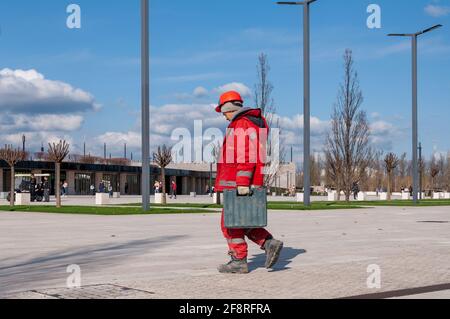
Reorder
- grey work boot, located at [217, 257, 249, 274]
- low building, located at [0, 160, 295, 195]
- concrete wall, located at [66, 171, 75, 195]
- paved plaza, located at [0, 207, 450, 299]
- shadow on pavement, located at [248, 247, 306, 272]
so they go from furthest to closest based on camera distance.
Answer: concrete wall, located at [66, 171, 75, 195] → low building, located at [0, 160, 295, 195] → shadow on pavement, located at [248, 247, 306, 272] → grey work boot, located at [217, 257, 249, 274] → paved plaza, located at [0, 207, 450, 299]

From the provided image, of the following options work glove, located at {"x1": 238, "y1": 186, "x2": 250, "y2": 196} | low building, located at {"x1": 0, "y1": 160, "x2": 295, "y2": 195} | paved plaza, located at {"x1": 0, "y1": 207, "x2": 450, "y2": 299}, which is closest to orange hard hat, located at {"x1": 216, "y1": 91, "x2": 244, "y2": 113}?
work glove, located at {"x1": 238, "y1": 186, "x2": 250, "y2": 196}

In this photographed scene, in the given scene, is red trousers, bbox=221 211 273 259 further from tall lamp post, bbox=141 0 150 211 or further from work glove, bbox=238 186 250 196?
tall lamp post, bbox=141 0 150 211

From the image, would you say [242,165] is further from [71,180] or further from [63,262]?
[71,180]

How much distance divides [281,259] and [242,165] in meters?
2.40

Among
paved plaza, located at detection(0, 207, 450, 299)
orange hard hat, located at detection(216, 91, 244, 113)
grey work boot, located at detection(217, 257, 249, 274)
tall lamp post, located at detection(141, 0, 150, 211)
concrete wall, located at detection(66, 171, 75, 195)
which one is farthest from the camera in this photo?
concrete wall, located at detection(66, 171, 75, 195)

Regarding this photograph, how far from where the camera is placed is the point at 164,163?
35875 millimetres

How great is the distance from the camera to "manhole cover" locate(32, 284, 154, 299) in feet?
19.6

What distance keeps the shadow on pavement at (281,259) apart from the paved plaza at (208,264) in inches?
0.6

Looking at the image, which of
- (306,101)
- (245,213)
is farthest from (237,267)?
(306,101)

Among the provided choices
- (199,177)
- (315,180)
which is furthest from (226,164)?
(315,180)

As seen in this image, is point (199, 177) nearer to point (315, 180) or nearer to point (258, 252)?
point (315, 180)

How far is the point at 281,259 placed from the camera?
9227mm

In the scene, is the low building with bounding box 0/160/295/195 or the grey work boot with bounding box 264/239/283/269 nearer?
the grey work boot with bounding box 264/239/283/269

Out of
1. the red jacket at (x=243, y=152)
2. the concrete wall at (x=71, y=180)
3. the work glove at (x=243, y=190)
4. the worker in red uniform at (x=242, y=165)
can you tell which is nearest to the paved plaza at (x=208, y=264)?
the worker in red uniform at (x=242, y=165)
